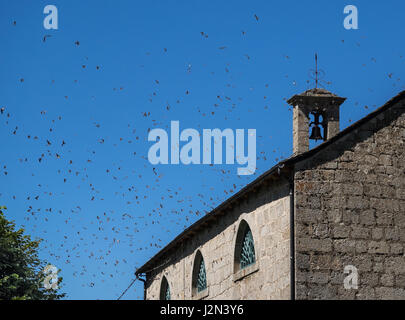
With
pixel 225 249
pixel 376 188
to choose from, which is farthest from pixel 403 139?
pixel 225 249

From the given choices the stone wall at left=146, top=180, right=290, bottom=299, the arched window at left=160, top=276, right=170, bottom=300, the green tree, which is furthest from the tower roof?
the green tree

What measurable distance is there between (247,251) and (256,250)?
990 mm

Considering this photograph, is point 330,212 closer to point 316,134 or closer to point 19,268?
point 316,134

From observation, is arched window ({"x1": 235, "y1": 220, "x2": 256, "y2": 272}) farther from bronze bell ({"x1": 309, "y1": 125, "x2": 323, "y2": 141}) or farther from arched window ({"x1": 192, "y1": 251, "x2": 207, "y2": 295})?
arched window ({"x1": 192, "y1": 251, "x2": 207, "y2": 295})

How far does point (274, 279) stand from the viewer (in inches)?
627

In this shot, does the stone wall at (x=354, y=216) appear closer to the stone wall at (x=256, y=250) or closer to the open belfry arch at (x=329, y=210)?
the open belfry arch at (x=329, y=210)

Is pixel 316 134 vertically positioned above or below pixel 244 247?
above

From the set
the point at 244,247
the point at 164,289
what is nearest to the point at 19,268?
the point at 164,289

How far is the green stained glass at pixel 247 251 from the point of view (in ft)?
58.3

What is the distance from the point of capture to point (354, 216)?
15.7 m

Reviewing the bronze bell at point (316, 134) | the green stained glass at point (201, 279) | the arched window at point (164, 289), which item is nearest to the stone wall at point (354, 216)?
the bronze bell at point (316, 134)

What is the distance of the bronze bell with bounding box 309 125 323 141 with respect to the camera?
57.2 feet
